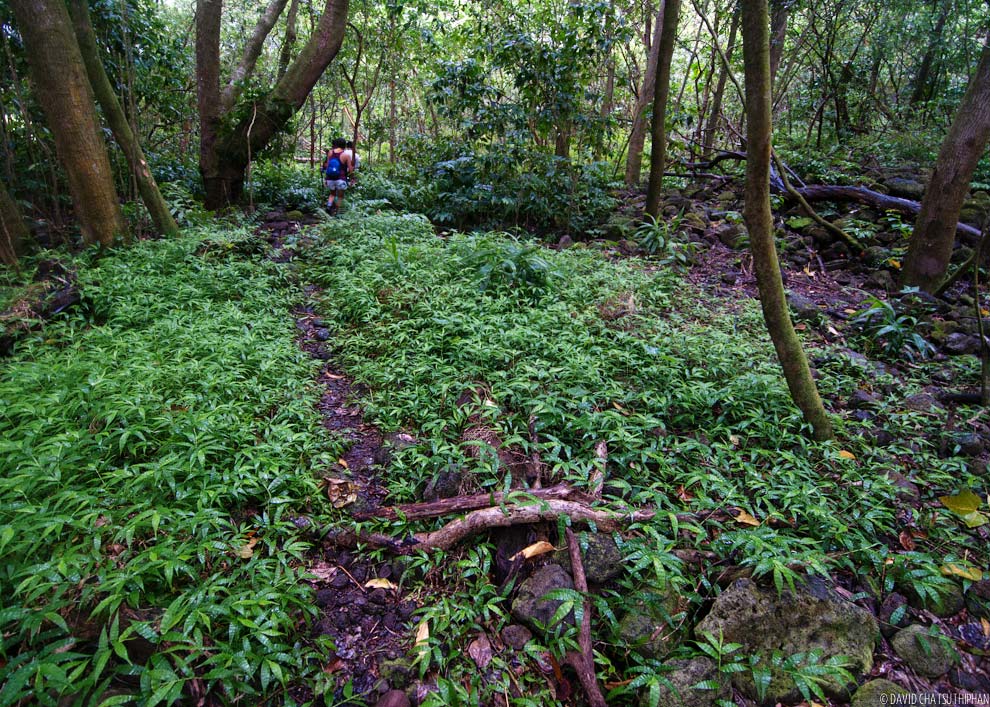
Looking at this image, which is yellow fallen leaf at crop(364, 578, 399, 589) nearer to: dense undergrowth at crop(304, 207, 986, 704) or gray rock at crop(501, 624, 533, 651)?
dense undergrowth at crop(304, 207, 986, 704)

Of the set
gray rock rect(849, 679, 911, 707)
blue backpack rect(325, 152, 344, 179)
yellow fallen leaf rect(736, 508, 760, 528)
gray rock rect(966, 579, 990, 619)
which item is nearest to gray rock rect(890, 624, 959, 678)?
gray rock rect(849, 679, 911, 707)

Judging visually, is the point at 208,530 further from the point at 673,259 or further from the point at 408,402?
the point at 673,259

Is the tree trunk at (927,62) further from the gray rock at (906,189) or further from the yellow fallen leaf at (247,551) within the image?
the yellow fallen leaf at (247,551)

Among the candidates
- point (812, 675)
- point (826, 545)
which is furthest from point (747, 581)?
point (826, 545)

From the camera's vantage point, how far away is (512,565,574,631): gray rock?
2.53 meters

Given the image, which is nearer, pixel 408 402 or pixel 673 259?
pixel 408 402

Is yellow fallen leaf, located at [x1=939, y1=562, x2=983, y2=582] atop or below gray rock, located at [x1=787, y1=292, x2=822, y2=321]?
below

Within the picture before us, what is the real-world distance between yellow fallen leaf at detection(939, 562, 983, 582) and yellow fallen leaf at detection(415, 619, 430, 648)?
2618 millimetres

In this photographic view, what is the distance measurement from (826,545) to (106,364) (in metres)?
4.76

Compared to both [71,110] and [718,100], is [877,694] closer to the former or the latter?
[71,110]

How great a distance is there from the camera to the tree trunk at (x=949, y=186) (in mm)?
5746

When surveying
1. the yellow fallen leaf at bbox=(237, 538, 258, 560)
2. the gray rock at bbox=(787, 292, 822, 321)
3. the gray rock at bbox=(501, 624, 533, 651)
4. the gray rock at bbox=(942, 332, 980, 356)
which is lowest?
the gray rock at bbox=(501, 624, 533, 651)

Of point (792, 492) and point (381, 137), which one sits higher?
point (381, 137)

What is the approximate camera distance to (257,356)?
168 inches
